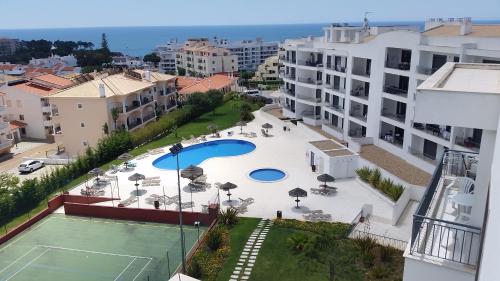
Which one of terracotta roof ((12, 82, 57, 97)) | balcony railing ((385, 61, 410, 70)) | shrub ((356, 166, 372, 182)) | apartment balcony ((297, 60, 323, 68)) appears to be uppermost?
balcony railing ((385, 61, 410, 70))

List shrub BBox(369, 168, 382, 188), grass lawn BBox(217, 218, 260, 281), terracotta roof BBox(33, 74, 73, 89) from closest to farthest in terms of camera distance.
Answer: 1. grass lawn BBox(217, 218, 260, 281)
2. shrub BBox(369, 168, 382, 188)
3. terracotta roof BBox(33, 74, 73, 89)

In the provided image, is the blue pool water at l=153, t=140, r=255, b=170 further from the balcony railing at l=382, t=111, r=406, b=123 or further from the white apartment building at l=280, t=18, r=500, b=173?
the balcony railing at l=382, t=111, r=406, b=123

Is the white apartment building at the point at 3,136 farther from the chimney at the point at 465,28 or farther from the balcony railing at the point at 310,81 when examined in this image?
the chimney at the point at 465,28

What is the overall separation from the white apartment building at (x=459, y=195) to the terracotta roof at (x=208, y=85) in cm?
5733

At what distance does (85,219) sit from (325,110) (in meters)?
26.4

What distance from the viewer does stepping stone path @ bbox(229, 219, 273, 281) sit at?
1981 centimetres

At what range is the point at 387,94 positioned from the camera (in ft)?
111

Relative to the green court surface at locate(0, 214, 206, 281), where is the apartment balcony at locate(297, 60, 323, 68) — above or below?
above

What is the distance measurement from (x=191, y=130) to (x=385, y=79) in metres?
24.2

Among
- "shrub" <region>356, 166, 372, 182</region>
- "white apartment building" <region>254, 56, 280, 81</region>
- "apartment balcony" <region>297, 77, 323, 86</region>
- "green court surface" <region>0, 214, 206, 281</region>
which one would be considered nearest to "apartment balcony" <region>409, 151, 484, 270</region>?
"green court surface" <region>0, 214, 206, 281</region>

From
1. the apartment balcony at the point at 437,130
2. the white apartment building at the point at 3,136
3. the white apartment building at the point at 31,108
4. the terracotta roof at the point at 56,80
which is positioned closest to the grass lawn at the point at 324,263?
the apartment balcony at the point at 437,130

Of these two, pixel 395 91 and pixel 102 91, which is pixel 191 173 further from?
pixel 102 91

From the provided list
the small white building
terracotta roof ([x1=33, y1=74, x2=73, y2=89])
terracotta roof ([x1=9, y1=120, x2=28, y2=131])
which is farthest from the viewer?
terracotta roof ([x1=33, y1=74, x2=73, y2=89])

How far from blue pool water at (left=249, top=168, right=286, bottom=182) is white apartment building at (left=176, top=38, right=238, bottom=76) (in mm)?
73912
